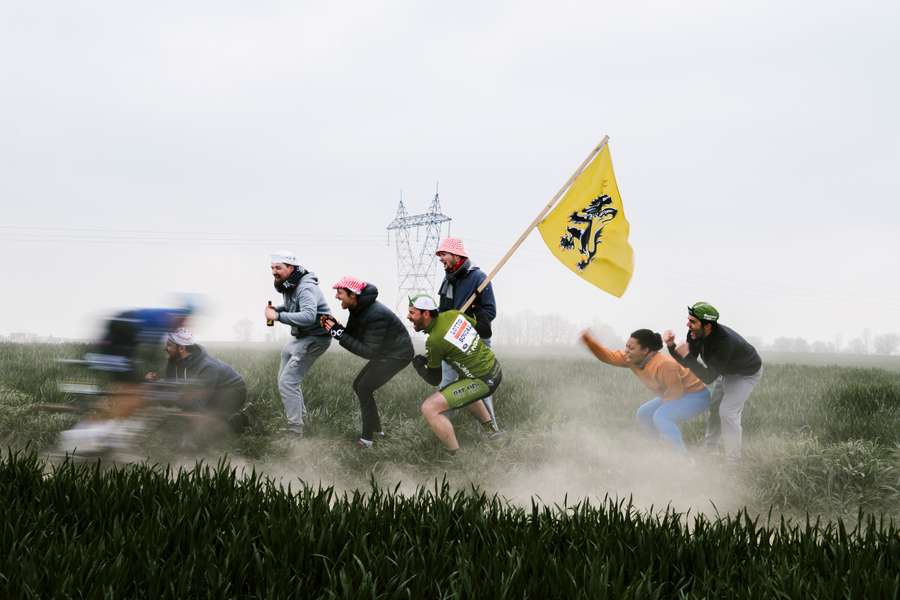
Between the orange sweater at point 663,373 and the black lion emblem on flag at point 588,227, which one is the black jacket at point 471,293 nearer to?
the black lion emblem on flag at point 588,227

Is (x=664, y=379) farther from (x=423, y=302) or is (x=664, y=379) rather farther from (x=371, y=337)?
(x=371, y=337)

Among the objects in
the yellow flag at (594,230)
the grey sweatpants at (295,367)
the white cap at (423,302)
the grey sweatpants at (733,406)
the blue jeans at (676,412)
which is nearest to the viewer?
the white cap at (423,302)

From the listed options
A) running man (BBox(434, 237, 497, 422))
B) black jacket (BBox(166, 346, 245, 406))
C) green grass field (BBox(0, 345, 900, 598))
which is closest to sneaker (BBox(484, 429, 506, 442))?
green grass field (BBox(0, 345, 900, 598))

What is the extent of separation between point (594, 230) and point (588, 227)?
0.07m

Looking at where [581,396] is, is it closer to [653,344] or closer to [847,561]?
[653,344]

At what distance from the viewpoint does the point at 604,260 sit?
7727mm

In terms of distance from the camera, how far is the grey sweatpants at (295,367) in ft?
26.2

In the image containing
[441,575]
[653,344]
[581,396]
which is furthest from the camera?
[581,396]

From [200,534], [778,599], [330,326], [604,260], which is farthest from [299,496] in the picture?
[604,260]

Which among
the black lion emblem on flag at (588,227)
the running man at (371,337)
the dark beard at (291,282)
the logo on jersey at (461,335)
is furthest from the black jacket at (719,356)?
the dark beard at (291,282)

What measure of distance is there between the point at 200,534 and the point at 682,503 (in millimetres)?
4558

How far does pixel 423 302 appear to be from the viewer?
22.2ft

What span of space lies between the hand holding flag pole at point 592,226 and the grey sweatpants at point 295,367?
1.72m

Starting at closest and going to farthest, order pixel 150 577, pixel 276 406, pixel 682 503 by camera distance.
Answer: pixel 150 577 → pixel 682 503 → pixel 276 406
